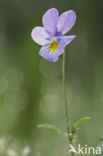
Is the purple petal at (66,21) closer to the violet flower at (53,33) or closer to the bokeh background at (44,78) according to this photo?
the violet flower at (53,33)

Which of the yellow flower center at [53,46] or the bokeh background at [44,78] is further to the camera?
the bokeh background at [44,78]

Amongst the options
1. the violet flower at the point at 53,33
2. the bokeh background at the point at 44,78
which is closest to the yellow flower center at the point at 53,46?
the violet flower at the point at 53,33

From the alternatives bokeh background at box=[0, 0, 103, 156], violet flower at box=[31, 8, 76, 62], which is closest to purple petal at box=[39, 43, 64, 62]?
violet flower at box=[31, 8, 76, 62]

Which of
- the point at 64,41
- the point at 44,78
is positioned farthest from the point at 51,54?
the point at 44,78

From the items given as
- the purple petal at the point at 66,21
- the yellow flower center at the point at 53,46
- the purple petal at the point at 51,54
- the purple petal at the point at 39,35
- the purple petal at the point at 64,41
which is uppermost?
the purple petal at the point at 66,21

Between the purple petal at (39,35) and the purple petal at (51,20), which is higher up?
the purple petal at (51,20)

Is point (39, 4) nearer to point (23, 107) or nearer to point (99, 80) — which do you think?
point (99, 80)

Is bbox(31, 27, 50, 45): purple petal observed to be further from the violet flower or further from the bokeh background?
the bokeh background

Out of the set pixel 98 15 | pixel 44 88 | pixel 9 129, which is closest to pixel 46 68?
pixel 44 88
